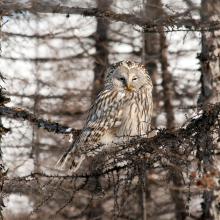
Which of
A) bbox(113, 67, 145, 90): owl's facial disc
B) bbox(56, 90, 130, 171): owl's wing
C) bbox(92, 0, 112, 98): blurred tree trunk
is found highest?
bbox(92, 0, 112, 98): blurred tree trunk

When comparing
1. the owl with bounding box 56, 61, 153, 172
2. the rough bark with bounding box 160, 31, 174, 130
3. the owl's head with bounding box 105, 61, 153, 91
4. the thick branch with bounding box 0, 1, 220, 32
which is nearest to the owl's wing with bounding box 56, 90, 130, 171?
the owl with bounding box 56, 61, 153, 172

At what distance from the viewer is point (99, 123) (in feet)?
16.9

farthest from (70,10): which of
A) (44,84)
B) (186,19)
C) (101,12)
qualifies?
(44,84)

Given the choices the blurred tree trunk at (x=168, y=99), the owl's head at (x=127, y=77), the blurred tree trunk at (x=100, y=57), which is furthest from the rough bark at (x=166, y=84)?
the owl's head at (x=127, y=77)

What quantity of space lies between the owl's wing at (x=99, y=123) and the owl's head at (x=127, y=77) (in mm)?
170

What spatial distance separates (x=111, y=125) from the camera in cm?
508

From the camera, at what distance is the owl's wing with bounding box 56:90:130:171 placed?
5055 mm

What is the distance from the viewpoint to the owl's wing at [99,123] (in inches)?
199

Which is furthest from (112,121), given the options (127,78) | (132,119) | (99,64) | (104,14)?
(99,64)

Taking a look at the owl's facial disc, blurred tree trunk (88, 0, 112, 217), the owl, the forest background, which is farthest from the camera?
blurred tree trunk (88, 0, 112, 217)

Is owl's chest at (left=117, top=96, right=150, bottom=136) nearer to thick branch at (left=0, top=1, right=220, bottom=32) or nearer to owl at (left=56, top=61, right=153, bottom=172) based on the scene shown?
owl at (left=56, top=61, right=153, bottom=172)

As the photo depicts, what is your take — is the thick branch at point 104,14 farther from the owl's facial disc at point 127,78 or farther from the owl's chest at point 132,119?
the owl's chest at point 132,119

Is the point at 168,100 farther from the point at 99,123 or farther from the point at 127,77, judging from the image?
the point at 99,123

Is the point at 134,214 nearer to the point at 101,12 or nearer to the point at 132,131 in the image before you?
the point at 132,131
